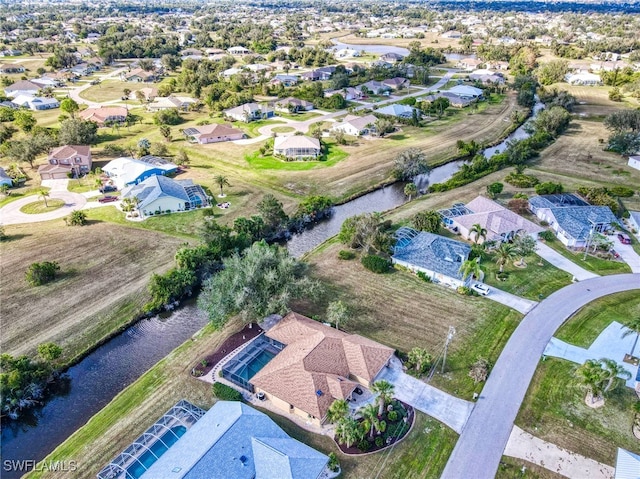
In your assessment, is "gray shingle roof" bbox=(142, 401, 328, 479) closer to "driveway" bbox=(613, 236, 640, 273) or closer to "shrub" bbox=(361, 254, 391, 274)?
"shrub" bbox=(361, 254, 391, 274)

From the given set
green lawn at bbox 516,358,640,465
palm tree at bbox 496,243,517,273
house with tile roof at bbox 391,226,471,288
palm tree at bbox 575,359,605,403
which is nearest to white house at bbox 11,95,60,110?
house with tile roof at bbox 391,226,471,288

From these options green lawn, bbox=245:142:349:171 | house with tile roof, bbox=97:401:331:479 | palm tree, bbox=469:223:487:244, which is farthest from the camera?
green lawn, bbox=245:142:349:171

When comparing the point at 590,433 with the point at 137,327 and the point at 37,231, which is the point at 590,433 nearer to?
the point at 137,327

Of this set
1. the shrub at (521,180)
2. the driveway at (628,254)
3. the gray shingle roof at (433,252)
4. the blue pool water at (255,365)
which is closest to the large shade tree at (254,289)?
the blue pool water at (255,365)

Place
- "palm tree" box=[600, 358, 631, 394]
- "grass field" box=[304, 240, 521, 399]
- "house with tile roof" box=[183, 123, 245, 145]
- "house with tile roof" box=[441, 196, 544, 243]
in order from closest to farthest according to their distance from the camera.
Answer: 1. "palm tree" box=[600, 358, 631, 394]
2. "grass field" box=[304, 240, 521, 399]
3. "house with tile roof" box=[441, 196, 544, 243]
4. "house with tile roof" box=[183, 123, 245, 145]

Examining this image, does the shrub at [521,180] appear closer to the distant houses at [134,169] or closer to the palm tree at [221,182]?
the palm tree at [221,182]

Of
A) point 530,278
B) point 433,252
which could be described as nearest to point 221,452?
point 433,252

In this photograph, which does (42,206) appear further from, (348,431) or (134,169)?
(348,431)
